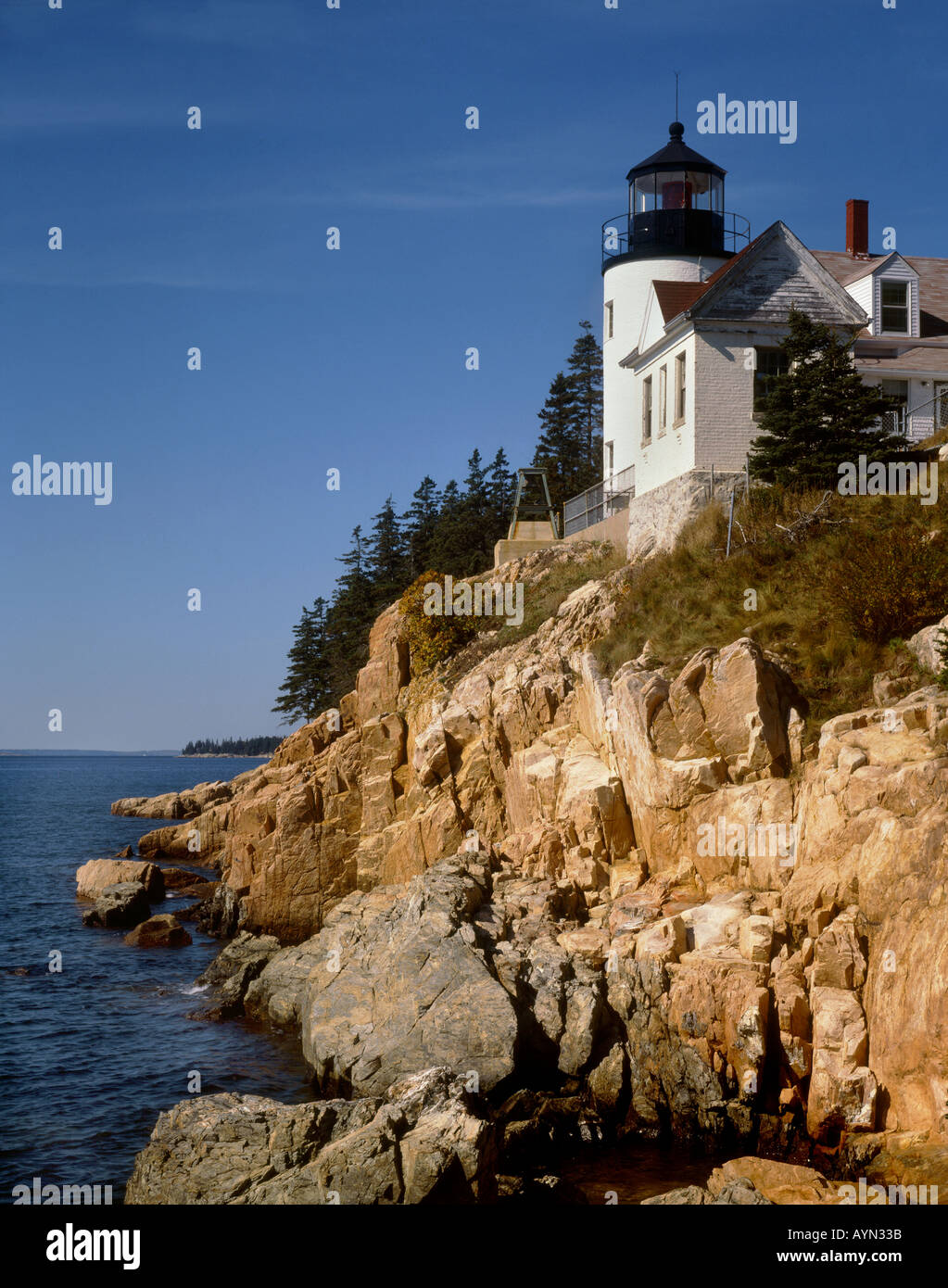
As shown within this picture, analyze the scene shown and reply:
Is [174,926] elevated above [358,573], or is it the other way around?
[358,573]

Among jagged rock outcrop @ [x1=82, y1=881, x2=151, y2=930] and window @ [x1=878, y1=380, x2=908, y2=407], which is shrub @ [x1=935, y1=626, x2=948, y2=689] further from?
jagged rock outcrop @ [x1=82, y1=881, x2=151, y2=930]

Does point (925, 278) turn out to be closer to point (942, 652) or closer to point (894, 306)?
point (894, 306)

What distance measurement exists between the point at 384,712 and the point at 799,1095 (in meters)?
19.0

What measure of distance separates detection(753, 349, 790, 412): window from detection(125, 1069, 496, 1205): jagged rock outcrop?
20688 mm

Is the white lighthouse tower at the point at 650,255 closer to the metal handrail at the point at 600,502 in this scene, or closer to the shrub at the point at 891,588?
the metal handrail at the point at 600,502

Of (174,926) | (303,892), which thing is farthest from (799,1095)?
(174,926)

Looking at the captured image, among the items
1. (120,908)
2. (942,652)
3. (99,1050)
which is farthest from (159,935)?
(942,652)

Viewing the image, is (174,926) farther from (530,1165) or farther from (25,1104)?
(530,1165)

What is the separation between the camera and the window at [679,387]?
98.9 feet

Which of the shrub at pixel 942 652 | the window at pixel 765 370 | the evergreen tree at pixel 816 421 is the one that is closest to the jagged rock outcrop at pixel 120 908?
the evergreen tree at pixel 816 421

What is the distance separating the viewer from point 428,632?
33.2 m

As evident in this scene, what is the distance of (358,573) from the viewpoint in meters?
73.6

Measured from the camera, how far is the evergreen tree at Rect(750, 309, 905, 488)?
26.2m

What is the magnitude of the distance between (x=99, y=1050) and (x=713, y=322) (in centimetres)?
2280
